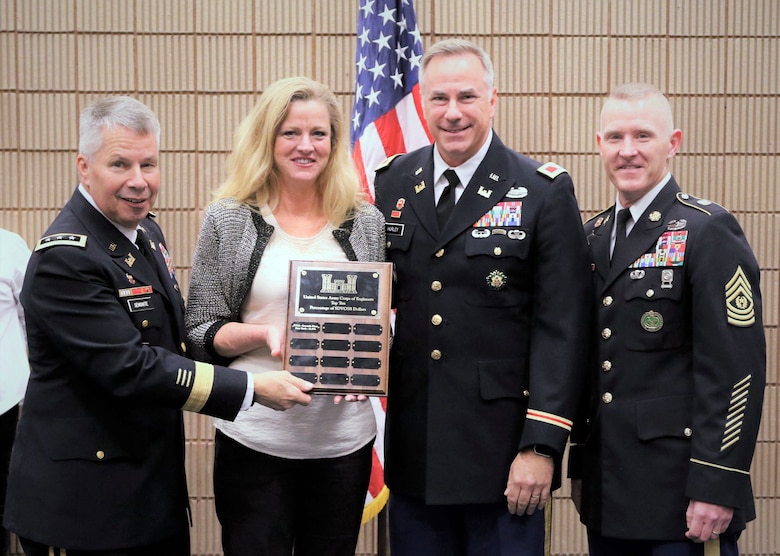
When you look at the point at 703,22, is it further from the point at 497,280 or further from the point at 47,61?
the point at 47,61

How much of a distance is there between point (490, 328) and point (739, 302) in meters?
0.62

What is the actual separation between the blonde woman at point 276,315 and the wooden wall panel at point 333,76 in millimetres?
1893

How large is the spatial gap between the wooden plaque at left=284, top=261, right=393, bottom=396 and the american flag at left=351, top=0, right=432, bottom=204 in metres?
1.64

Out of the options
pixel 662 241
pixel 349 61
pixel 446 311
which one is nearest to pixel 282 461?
pixel 446 311

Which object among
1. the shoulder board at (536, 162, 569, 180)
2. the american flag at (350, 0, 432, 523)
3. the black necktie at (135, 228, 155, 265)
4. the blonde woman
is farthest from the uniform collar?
the american flag at (350, 0, 432, 523)

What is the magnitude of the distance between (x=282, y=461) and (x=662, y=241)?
1175 mm

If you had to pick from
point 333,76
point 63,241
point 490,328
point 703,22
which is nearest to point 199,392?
point 63,241

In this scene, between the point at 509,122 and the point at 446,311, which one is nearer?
the point at 446,311

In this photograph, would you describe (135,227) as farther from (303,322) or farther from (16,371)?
(16,371)

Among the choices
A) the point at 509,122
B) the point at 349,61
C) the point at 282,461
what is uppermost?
the point at 349,61

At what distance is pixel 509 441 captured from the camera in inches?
87.0

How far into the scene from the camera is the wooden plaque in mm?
2146

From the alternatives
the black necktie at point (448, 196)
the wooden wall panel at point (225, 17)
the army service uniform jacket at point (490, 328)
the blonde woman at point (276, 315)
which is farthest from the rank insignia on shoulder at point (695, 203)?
the wooden wall panel at point (225, 17)

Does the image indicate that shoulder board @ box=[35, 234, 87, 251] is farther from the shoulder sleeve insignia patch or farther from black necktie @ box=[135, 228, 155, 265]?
the shoulder sleeve insignia patch
